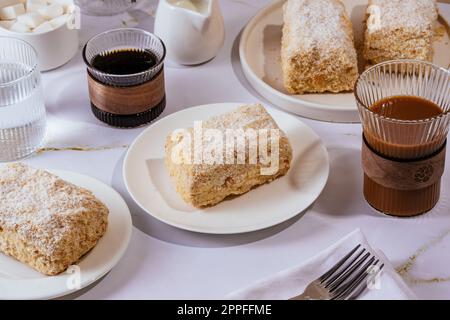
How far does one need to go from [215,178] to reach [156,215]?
12 centimetres

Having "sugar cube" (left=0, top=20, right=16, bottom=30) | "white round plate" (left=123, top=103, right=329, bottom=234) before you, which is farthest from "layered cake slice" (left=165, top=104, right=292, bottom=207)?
"sugar cube" (left=0, top=20, right=16, bottom=30)

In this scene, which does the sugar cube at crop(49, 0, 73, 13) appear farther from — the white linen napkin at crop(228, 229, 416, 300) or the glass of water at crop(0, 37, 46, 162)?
the white linen napkin at crop(228, 229, 416, 300)

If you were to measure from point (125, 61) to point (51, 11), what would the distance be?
0.28 meters

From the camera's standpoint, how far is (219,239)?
1414mm

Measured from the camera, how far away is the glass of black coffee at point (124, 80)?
1.60m

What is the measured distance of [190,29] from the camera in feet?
5.78

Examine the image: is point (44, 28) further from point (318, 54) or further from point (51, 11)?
point (318, 54)

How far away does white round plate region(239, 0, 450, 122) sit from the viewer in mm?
1660

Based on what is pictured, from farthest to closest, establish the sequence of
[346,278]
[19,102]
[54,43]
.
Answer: [54,43]
[19,102]
[346,278]

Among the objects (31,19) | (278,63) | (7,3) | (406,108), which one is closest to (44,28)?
(31,19)

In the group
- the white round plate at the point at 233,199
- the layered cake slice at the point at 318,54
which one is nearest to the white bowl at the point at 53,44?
the white round plate at the point at 233,199

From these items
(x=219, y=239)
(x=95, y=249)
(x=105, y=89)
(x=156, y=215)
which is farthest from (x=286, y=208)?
(x=105, y=89)

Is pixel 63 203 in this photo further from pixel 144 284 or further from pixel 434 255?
pixel 434 255

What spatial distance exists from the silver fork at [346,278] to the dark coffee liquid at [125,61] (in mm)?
610
